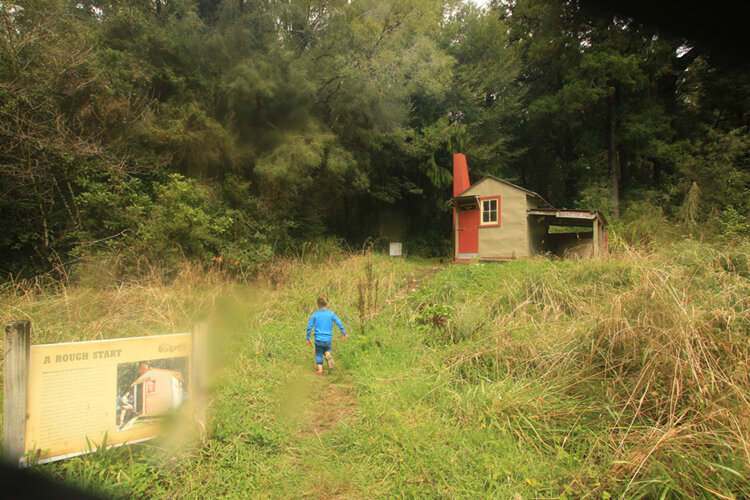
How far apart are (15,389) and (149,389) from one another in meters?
0.80

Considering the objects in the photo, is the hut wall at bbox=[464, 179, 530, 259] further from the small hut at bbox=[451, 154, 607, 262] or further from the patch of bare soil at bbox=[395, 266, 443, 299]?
the patch of bare soil at bbox=[395, 266, 443, 299]

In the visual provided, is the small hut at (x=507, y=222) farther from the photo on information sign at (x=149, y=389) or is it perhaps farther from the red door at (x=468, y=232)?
the photo on information sign at (x=149, y=389)

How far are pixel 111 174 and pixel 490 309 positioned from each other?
9359mm

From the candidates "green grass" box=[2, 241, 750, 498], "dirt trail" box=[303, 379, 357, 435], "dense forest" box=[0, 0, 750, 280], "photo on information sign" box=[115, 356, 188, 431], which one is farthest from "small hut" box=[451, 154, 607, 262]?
"photo on information sign" box=[115, 356, 188, 431]

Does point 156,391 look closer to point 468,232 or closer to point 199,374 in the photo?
point 199,374

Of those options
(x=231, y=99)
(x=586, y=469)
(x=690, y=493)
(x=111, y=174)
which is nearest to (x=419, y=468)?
(x=586, y=469)

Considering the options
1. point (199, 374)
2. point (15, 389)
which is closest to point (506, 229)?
point (199, 374)

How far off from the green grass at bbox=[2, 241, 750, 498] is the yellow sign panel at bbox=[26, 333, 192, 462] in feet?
0.67

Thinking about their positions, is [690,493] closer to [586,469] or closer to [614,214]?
[586,469]

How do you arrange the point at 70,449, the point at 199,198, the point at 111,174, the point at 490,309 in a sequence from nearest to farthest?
the point at 70,449 < the point at 490,309 < the point at 111,174 < the point at 199,198

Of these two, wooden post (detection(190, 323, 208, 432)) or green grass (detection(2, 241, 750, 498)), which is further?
wooden post (detection(190, 323, 208, 432))

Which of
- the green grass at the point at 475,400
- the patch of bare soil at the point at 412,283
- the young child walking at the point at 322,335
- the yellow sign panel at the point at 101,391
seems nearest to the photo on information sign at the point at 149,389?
the yellow sign panel at the point at 101,391

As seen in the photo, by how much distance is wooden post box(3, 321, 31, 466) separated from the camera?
7.38ft

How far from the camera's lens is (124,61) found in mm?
9672
